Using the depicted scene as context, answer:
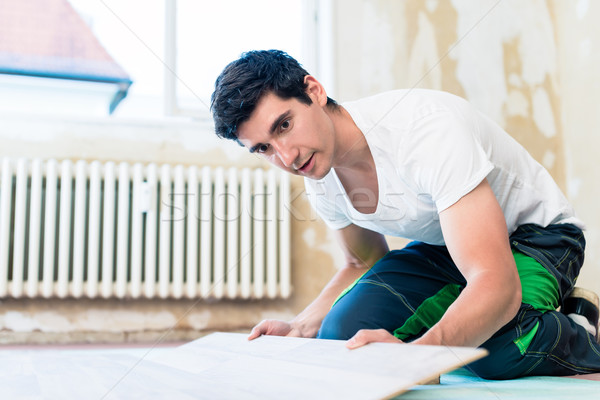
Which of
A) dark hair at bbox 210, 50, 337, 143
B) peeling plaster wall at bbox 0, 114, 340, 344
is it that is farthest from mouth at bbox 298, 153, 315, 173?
peeling plaster wall at bbox 0, 114, 340, 344

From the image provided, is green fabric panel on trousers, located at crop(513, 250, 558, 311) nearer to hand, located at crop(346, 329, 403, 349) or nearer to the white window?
hand, located at crop(346, 329, 403, 349)

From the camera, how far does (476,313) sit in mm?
812

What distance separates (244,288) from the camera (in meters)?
2.30

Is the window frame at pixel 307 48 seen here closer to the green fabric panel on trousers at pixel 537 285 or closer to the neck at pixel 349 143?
the neck at pixel 349 143

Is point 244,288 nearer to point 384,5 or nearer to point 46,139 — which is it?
point 46,139

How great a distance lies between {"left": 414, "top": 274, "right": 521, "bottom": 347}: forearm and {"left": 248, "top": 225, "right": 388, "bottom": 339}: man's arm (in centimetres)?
56

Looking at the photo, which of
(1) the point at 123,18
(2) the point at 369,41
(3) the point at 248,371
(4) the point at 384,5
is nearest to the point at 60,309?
(1) the point at 123,18

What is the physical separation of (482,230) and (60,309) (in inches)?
73.0

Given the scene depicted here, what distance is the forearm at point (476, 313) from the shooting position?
2.59ft

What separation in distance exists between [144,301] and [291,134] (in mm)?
1441

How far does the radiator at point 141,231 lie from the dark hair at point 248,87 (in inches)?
46.8

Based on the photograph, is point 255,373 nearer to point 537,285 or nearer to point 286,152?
point 286,152

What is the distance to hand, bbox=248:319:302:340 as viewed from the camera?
119cm

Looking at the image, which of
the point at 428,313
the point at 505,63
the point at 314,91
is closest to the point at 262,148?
the point at 314,91
